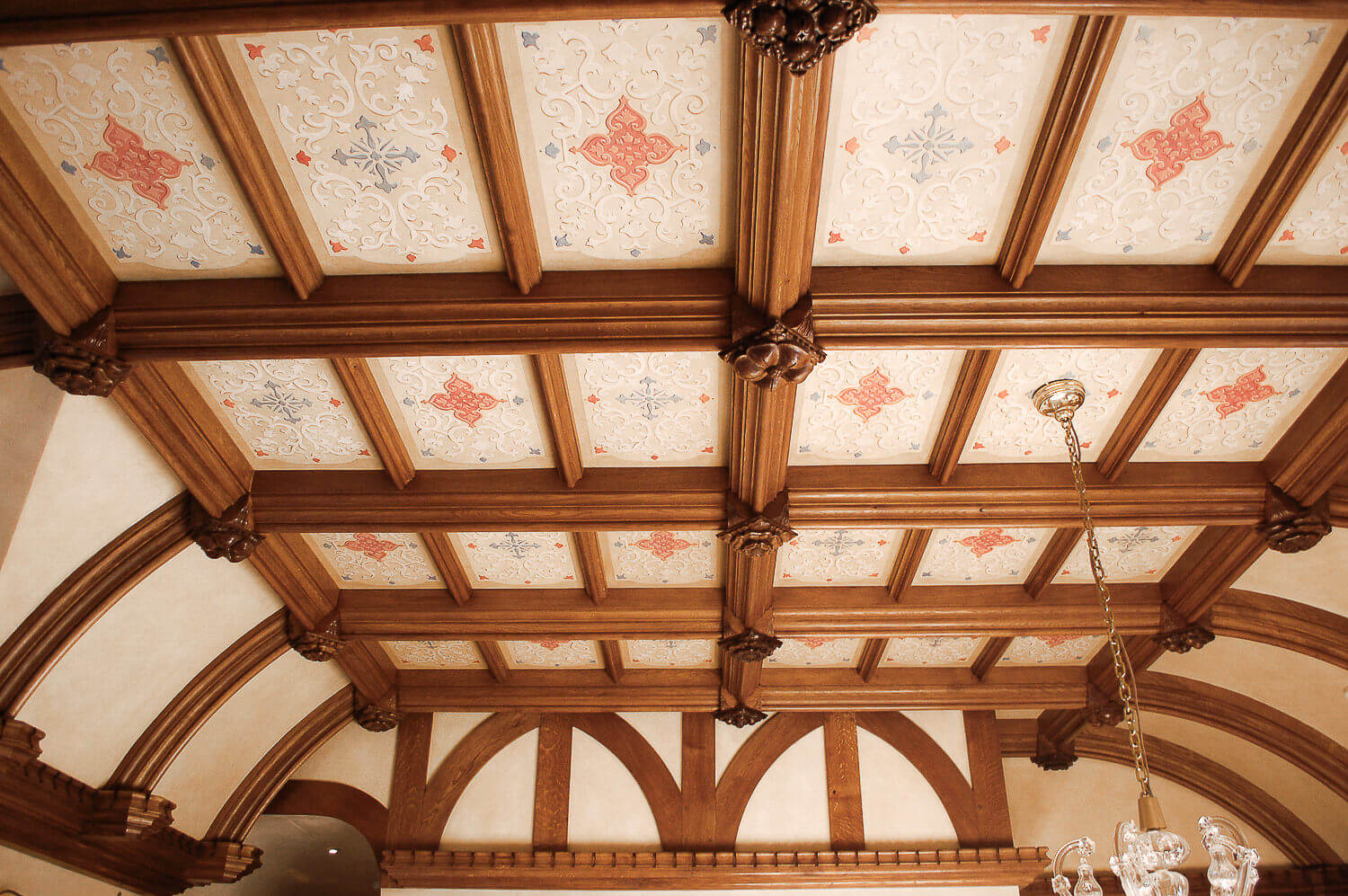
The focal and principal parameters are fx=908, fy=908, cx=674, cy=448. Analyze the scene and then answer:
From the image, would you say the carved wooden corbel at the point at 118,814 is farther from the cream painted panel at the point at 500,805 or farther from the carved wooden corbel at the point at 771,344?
the carved wooden corbel at the point at 771,344

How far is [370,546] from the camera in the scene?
482 centimetres

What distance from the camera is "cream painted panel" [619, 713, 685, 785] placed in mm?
6336

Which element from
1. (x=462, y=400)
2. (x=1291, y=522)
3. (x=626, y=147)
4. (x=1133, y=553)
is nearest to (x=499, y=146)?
(x=626, y=147)

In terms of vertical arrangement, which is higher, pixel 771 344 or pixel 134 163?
pixel 134 163

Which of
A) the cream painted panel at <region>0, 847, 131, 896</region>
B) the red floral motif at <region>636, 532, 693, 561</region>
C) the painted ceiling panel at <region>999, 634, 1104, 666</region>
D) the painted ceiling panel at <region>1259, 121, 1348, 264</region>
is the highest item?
the painted ceiling panel at <region>1259, 121, 1348, 264</region>

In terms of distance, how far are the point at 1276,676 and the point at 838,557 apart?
3.06 metres

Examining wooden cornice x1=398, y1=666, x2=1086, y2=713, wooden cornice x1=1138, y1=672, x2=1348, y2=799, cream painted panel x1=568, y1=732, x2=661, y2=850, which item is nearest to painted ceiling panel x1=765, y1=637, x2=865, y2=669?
wooden cornice x1=398, y1=666, x2=1086, y2=713

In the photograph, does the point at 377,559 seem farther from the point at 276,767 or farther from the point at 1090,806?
the point at 1090,806

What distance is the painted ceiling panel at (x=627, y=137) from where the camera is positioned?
2574 mm

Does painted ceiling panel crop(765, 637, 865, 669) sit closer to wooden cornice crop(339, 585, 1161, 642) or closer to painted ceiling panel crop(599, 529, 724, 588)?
wooden cornice crop(339, 585, 1161, 642)

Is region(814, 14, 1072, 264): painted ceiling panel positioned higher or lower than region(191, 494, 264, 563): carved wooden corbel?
higher

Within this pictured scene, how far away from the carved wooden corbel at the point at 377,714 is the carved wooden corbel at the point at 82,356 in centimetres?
350

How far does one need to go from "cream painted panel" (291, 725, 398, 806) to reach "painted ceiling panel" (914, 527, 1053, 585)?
390 centimetres

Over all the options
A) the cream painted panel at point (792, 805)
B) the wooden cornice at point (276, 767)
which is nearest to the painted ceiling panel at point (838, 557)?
the cream painted panel at point (792, 805)
